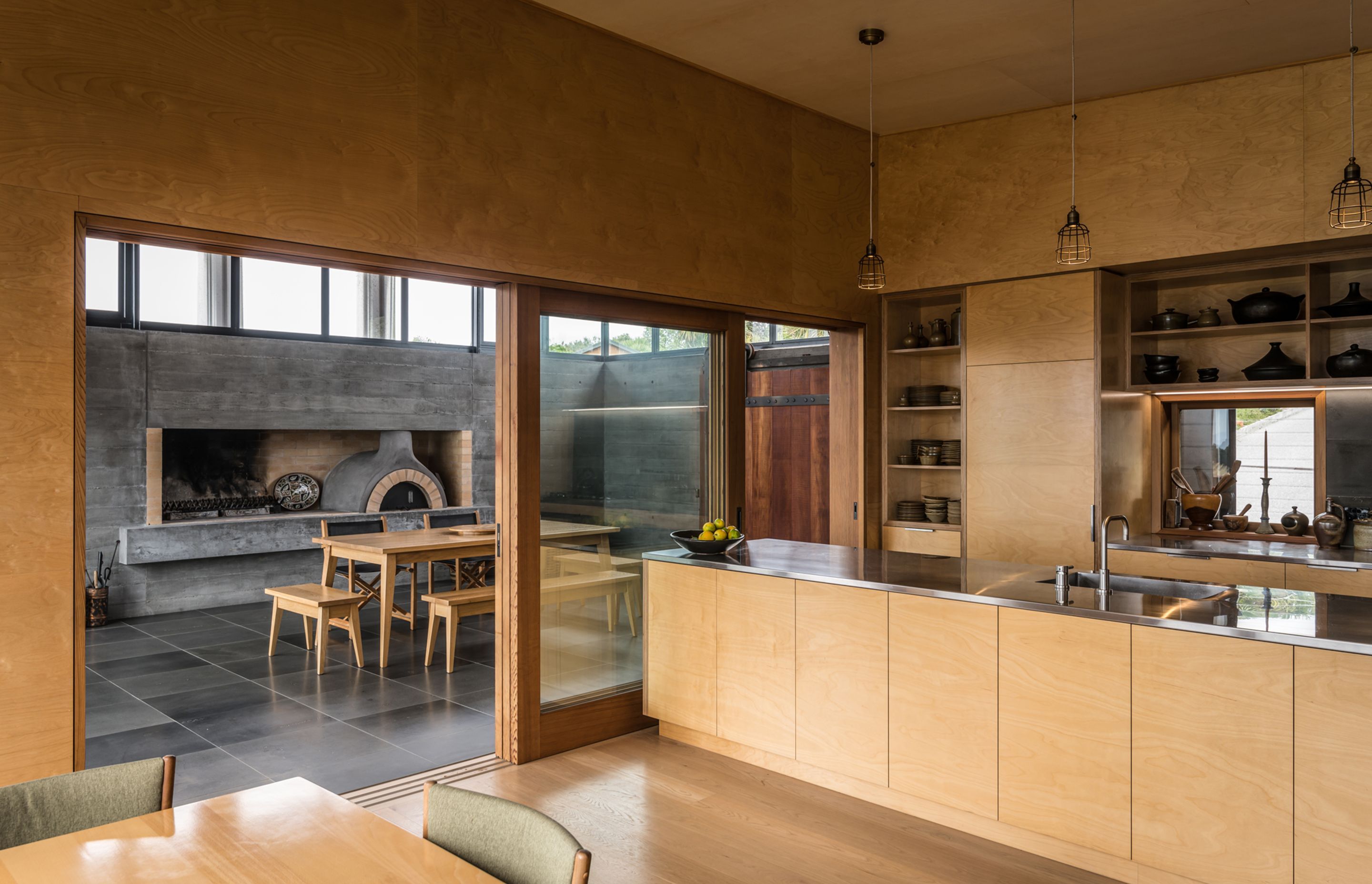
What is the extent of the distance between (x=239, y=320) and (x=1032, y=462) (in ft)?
20.9

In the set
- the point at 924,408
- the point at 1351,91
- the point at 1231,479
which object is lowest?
the point at 1231,479

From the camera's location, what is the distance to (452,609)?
222 inches

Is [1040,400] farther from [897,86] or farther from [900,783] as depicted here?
[900,783]

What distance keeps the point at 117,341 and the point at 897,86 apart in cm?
588

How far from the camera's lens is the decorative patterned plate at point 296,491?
27.0ft

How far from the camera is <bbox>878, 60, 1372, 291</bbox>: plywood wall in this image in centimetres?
420

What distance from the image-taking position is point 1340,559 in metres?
4.06

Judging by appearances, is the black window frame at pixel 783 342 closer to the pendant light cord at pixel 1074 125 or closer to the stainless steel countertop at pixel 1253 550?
the pendant light cord at pixel 1074 125

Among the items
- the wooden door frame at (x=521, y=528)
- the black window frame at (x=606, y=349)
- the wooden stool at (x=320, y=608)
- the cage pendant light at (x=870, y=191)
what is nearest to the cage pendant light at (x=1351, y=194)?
the cage pendant light at (x=870, y=191)

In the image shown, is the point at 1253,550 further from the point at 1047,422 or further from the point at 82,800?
the point at 82,800

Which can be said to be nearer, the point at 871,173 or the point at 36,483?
the point at 36,483

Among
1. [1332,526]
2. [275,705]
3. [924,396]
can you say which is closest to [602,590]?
[275,705]

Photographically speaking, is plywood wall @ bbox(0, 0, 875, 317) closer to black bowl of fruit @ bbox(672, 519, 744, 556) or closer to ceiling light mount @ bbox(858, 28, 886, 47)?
ceiling light mount @ bbox(858, 28, 886, 47)

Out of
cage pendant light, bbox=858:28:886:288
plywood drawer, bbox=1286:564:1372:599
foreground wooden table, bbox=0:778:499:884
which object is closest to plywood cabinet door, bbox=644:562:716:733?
cage pendant light, bbox=858:28:886:288
